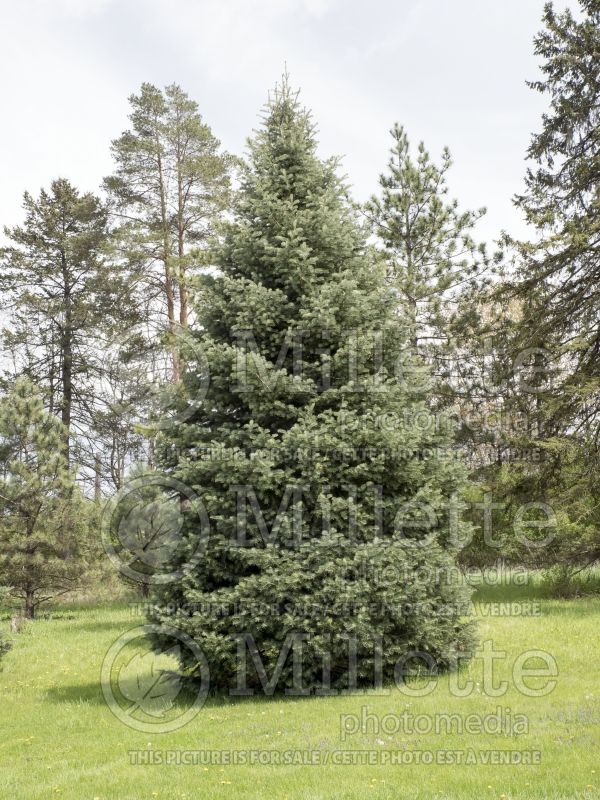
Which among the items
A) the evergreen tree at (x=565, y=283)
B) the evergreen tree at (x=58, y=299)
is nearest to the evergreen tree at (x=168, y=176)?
the evergreen tree at (x=58, y=299)

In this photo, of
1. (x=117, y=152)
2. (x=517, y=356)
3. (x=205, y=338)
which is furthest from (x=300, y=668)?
(x=117, y=152)

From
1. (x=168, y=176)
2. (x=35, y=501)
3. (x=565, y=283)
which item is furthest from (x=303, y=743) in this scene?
(x=168, y=176)

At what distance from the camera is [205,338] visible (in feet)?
32.9

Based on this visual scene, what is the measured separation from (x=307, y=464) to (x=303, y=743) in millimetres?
3379

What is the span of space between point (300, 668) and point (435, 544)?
7.88 feet

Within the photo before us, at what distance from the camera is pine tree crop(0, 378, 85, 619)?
20062mm

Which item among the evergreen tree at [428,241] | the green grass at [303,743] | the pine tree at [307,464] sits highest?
the evergreen tree at [428,241]

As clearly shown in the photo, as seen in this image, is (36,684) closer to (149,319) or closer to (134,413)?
(149,319)

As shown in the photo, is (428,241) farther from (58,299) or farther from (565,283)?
(58,299)

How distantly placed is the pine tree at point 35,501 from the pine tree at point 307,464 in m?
11.3

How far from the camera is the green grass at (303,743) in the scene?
5.92 m

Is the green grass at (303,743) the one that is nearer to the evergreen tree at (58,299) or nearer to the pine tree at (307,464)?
the pine tree at (307,464)

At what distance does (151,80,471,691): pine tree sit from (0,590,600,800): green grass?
847 mm

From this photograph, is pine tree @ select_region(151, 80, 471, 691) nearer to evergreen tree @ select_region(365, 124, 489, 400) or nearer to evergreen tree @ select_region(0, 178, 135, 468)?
evergreen tree @ select_region(365, 124, 489, 400)
